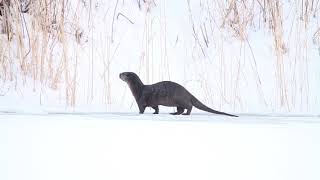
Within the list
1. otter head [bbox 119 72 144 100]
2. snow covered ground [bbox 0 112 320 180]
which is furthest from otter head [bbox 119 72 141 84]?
snow covered ground [bbox 0 112 320 180]

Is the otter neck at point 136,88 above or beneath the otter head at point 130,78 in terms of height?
beneath

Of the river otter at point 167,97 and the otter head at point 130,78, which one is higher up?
the otter head at point 130,78

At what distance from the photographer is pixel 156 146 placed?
4.84ft

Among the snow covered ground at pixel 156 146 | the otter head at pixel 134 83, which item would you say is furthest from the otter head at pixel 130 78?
the snow covered ground at pixel 156 146

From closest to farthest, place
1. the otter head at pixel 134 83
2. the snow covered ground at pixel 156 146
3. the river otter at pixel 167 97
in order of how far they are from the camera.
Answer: the snow covered ground at pixel 156 146 → the river otter at pixel 167 97 → the otter head at pixel 134 83

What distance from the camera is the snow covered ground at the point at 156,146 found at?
4.53 ft

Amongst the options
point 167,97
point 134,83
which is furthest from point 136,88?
point 167,97

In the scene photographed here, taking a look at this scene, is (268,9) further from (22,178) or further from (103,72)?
(22,178)

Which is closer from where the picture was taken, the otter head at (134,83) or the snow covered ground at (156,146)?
the snow covered ground at (156,146)

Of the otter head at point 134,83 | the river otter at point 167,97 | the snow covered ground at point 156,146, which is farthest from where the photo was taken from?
the otter head at point 134,83

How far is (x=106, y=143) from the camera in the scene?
1.49 m

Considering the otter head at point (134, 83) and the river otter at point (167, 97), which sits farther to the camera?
the otter head at point (134, 83)

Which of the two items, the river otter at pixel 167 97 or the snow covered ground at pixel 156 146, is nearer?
the snow covered ground at pixel 156 146

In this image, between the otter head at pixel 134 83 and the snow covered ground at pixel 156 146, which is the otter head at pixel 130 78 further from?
the snow covered ground at pixel 156 146
